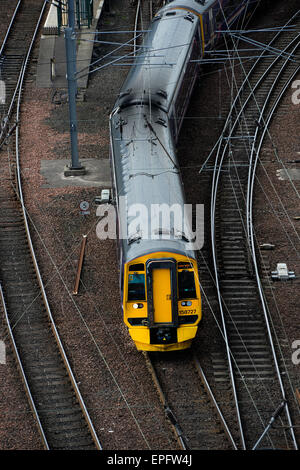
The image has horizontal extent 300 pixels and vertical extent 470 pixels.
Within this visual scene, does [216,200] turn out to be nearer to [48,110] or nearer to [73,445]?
[48,110]

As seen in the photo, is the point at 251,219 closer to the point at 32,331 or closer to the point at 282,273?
the point at 282,273

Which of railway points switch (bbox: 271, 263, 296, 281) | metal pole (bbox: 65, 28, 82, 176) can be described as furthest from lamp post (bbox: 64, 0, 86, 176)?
railway points switch (bbox: 271, 263, 296, 281)

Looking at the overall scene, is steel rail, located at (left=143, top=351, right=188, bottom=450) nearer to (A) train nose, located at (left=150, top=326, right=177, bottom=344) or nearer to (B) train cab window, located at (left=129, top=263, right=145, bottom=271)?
(A) train nose, located at (left=150, top=326, right=177, bottom=344)

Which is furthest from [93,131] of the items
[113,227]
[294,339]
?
[294,339]

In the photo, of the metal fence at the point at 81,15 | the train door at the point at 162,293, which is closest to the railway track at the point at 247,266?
the train door at the point at 162,293

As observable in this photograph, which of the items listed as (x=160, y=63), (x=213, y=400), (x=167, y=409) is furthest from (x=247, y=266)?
(x=160, y=63)

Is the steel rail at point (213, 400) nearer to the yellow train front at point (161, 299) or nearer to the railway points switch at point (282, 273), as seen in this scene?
the yellow train front at point (161, 299)

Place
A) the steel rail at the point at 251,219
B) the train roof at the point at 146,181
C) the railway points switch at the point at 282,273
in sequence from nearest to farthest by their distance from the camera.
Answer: the steel rail at the point at 251,219, the train roof at the point at 146,181, the railway points switch at the point at 282,273
